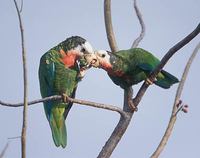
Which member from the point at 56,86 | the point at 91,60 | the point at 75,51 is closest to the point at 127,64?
the point at 91,60

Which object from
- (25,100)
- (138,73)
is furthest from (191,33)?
(138,73)

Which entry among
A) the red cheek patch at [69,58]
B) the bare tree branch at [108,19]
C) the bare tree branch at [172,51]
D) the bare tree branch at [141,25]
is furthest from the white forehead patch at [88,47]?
the bare tree branch at [172,51]

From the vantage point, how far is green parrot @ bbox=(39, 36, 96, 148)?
5719 millimetres

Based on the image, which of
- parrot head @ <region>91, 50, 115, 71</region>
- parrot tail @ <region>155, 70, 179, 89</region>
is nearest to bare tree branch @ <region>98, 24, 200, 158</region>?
parrot tail @ <region>155, 70, 179, 89</region>

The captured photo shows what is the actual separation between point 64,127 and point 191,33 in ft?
10.5

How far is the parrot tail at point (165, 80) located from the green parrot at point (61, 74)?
3.21 ft

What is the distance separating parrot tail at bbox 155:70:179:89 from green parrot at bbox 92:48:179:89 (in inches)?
6.9

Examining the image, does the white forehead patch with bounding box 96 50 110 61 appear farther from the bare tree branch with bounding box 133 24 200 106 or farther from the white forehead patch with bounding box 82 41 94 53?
the bare tree branch with bounding box 133 24 200 106

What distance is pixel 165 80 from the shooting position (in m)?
5.04

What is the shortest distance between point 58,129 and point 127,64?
1.16 m

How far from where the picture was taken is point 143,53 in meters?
5.41

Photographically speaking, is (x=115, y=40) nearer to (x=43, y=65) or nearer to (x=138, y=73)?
(x=138, y=73)

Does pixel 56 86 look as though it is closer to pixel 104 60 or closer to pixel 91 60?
pixel 91 60

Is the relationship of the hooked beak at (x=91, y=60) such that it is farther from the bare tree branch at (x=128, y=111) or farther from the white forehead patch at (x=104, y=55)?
the bare tree branch at (x=128, y=111)
